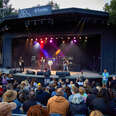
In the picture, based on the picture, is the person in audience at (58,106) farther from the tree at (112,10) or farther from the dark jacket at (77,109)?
the tree at (112,10)

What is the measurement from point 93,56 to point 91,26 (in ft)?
15.9

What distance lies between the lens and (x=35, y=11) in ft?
41.6

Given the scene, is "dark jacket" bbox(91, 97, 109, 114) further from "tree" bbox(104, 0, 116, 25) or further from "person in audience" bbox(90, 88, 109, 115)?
"tree" bbox(104, 0, 116, 25)

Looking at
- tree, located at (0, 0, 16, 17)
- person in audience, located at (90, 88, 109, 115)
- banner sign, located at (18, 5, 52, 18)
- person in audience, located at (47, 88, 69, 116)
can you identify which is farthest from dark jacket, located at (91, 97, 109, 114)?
tree, located at (0, 0, 16, 17)

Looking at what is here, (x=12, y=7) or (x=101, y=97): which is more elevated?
(x=12, y=7)

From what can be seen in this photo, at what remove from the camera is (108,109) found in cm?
293

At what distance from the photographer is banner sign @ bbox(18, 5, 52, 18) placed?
40.1ft

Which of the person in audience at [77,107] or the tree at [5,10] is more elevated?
the tree at [5,10]

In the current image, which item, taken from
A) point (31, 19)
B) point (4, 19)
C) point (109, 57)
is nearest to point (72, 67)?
point (109, 57)

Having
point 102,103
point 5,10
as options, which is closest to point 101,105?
point 102,103

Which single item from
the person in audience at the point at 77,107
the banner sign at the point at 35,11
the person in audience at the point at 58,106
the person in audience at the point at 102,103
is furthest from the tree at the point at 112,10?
the person in audience at the point at 58,106

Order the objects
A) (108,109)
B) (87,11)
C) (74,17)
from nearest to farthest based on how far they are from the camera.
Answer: (108,109) → (87,11) → (74,17)

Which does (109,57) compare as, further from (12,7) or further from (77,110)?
(12,7)

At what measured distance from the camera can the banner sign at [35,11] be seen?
1221 cm
